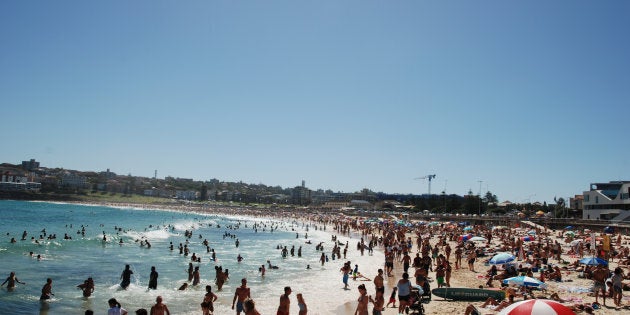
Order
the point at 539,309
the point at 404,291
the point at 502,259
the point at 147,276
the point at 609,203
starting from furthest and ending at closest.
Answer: the point at 609,203, the point at 147,276, the point at 502,259, the point at 404,291, the point at 539,309

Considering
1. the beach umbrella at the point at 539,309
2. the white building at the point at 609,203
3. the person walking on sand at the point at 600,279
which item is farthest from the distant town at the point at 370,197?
the beach umbrella at the point at 539,309

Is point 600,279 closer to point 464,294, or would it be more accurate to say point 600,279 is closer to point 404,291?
point 464,294

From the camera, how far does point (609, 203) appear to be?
51.7 metres

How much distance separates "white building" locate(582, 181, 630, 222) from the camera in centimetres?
4931

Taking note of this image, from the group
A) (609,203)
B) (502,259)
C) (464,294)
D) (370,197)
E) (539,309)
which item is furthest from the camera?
(370,197)

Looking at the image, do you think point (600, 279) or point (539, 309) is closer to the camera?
point (539, 309)

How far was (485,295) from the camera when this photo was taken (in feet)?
43.1

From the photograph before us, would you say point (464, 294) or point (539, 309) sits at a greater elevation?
point (539, 309)

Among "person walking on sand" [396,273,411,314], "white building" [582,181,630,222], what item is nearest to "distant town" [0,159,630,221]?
"white building" [582,181,630,222]

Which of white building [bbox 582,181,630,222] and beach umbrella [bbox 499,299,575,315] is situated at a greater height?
white building [bbox 582,181,630,222]

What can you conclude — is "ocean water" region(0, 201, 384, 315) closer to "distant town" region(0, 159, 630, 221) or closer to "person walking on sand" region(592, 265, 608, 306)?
"person walking on sand" region(592, 265, 608, 306)

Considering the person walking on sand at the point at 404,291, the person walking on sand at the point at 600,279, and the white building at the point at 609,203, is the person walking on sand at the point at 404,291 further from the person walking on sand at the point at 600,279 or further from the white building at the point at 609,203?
the white building at the point at 609,203

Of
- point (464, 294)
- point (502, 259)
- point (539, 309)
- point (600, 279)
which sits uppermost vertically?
point (539, 309)

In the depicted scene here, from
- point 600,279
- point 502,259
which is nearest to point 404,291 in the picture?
point 600,279
